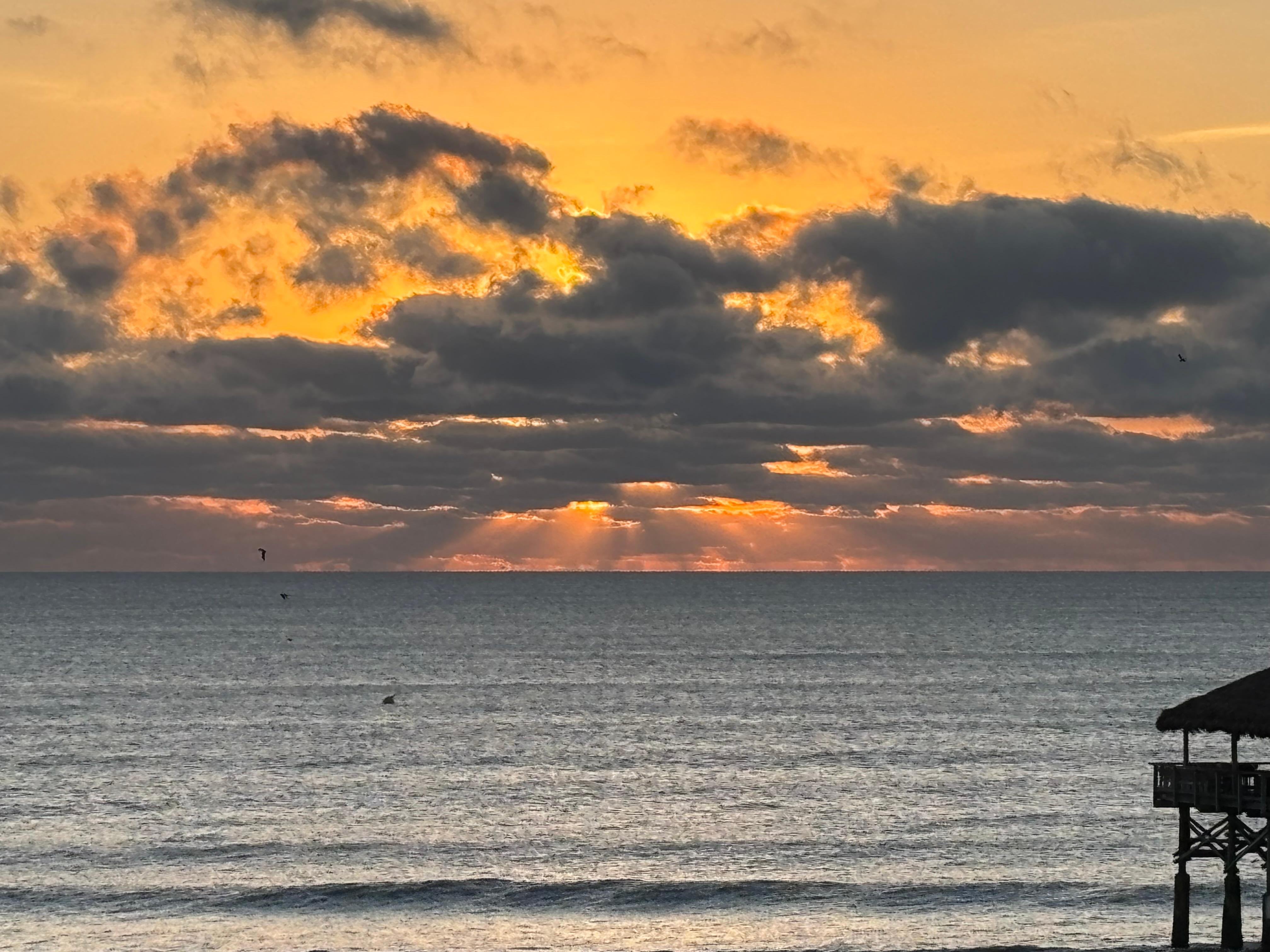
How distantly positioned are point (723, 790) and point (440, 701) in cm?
4841

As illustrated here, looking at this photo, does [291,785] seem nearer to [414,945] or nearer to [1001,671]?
[414,945]

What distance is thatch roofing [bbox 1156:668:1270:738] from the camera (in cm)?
4362

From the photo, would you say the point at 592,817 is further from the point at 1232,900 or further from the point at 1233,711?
the point at 1233,711

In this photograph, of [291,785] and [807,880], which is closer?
[807,880]

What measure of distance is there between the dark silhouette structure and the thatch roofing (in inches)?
0.7

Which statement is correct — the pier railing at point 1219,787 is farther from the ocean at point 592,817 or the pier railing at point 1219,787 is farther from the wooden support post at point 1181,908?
the ocean at point 592,817

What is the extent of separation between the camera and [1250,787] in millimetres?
44438

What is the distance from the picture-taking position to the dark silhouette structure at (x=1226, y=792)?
44.1 metres

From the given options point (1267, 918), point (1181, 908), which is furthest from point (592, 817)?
point (1267, 918)

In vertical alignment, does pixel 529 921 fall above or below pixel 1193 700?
below

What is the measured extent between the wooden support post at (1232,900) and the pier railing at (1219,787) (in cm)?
136

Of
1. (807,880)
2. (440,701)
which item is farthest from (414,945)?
(440,701)

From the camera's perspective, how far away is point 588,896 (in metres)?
57.2

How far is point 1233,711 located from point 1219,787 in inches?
83.9
